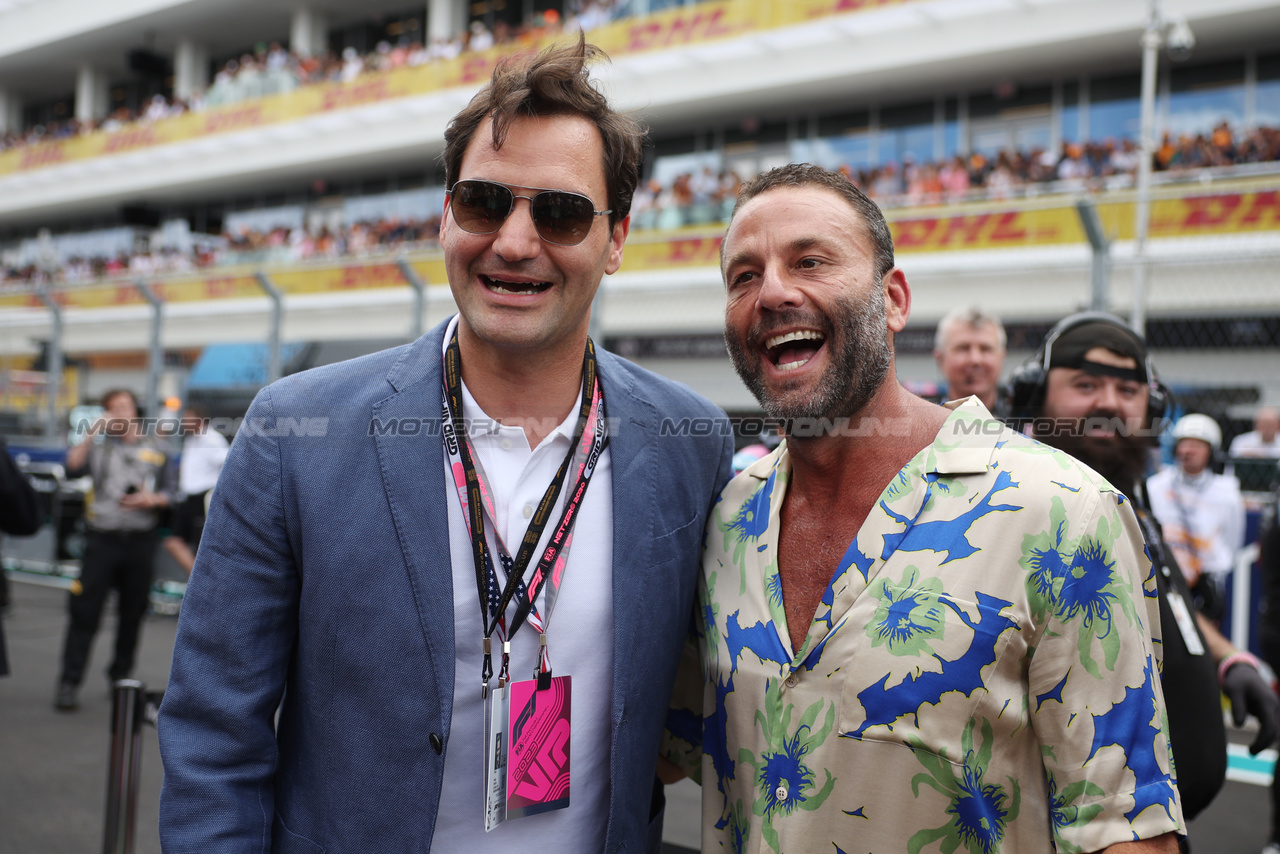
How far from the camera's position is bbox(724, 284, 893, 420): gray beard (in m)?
1.82

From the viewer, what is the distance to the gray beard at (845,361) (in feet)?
5.97

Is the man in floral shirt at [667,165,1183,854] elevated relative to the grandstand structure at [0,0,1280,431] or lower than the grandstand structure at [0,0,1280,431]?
lower

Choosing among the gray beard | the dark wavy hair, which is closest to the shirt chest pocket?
the gray beard

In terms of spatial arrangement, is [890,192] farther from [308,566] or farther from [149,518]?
[308,566]

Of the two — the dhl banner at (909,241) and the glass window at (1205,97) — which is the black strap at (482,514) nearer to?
the dhl banner at (909,241)

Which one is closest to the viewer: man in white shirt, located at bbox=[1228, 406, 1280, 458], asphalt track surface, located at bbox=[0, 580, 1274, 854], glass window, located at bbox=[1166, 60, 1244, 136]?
asphalt track surface, located at bbox=[0, 580, 1274, 854]

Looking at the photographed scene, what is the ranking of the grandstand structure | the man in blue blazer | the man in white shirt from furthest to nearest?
1. the man in white shirt
2. the grandstand structure
3. the man in blue blazer

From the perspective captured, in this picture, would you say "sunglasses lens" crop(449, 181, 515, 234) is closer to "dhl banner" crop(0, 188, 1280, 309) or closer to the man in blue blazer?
the man in blue blazer

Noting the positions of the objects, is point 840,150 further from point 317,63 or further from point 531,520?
point 531,520

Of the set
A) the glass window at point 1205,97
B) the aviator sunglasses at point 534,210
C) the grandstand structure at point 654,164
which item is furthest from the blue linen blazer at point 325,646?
the glass window at point 1205,97

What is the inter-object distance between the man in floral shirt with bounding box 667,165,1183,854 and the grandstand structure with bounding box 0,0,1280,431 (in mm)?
758

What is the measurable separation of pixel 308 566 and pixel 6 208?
1477 inches

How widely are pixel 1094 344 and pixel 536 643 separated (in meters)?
1.73

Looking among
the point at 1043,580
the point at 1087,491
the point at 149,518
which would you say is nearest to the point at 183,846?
the point at 1043,580
